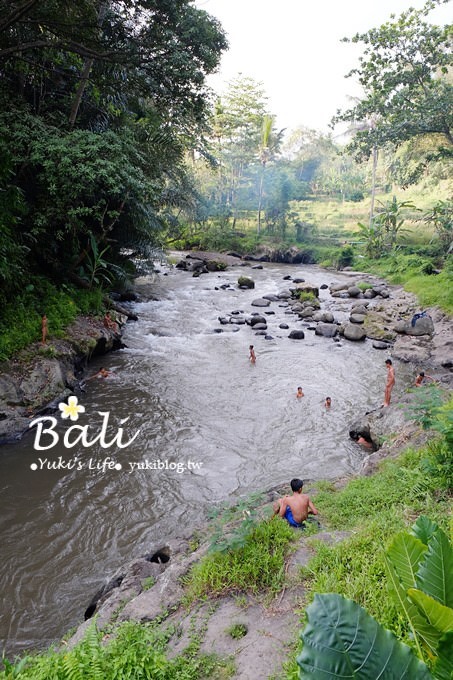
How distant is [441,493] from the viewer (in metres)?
4.20

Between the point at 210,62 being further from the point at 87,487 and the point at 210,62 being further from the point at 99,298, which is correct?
the point at 87,487

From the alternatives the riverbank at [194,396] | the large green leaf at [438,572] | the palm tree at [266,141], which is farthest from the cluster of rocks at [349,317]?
the palm tree at [266,141]

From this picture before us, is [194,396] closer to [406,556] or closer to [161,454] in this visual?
[161,454]

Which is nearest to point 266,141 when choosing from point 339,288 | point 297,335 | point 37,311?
point 339,288

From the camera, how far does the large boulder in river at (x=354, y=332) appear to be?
15227 mm

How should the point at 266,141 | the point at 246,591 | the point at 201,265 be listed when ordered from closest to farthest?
the point at 246,591 → the point at 201,265 → the point at 266,141

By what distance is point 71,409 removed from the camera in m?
8.91

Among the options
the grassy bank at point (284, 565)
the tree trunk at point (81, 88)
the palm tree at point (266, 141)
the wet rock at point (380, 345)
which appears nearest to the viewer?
the grassy bank at point (284, 565)

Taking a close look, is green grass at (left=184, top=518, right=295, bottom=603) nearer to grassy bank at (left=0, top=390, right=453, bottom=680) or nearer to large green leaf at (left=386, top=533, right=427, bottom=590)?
grassy bank at (left=0, top=390, right=453, bottom=680)

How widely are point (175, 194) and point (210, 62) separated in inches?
350

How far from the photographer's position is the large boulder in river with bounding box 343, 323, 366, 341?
50.0 ft

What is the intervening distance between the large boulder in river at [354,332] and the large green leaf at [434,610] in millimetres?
14308

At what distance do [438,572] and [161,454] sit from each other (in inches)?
253

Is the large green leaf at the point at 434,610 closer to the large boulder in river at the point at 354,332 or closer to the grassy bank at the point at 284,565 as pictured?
the grassy bank at the point at 284,565
